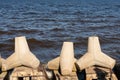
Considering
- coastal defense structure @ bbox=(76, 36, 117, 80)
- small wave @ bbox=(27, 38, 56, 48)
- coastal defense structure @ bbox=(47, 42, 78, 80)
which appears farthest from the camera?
small wave @ bbox=(27, 38, 56, 48)

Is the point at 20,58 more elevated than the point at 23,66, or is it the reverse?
the point at 20,58

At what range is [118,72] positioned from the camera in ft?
35.8

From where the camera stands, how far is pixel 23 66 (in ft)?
33.0

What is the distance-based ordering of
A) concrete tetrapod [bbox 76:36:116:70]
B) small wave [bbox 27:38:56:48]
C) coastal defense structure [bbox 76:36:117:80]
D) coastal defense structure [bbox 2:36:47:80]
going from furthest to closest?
small wave [bbox 27:38:56:48], concrete tetrapod [bbox 76:36:116:70], coastal defense structure [bbox 76:36:117:80], coastal defense structure [bbox 2:36:47:80]

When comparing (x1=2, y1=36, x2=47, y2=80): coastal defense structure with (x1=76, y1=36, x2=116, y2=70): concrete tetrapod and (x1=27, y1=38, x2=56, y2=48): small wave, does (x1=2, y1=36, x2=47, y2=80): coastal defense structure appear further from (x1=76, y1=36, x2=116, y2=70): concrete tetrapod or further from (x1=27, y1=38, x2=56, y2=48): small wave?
(x1=27, y1=38, x2=56, y2=48): small wave

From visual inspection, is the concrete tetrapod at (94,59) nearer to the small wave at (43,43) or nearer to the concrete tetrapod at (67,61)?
the concrete tetrapod at (67,61)

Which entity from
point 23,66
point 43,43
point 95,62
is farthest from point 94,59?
point 43,43

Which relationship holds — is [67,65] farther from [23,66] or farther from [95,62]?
[23,66]

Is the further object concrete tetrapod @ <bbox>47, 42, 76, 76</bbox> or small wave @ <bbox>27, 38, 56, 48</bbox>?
small wave @ <bbox>27, 38, 56, 48</bbox>

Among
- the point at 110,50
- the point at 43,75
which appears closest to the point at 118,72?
the point at 43,75

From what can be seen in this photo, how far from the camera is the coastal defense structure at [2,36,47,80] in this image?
31.2 feet

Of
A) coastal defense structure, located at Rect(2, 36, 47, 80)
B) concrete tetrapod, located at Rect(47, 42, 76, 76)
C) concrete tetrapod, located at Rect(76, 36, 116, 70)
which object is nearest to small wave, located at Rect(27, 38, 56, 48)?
coastal defense structure, located at Rect(2, 36, 47, 80)

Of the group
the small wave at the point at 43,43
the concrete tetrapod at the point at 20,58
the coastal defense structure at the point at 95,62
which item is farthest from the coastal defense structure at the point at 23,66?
the small wave at the point at 43,43

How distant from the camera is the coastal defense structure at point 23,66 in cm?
952
